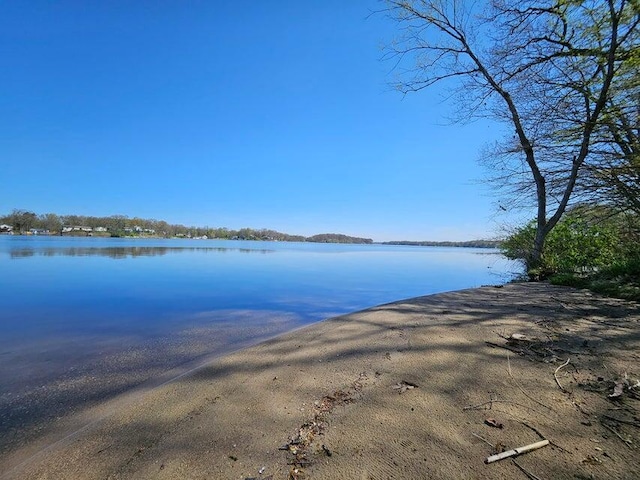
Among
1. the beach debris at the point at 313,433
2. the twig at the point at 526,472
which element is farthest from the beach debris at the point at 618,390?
the beach debris at the point at 313,433

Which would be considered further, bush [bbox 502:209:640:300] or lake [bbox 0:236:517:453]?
bush [bbox 502:209:640:300]

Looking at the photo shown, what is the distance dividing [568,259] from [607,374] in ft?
34.9

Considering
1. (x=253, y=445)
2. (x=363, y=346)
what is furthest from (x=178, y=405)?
(x=363, y=346)

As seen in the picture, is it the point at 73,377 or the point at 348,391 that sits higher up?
the point at 348,391

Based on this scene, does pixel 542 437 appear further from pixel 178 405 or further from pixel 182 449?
pixel 178 405

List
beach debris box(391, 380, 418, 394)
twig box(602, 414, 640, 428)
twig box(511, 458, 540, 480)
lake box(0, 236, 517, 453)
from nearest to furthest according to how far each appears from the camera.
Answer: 1. twig box(511, 458, 540, 480)
2. twig box(602, 414, 640, 428)
3. beach debris box(391, 380, 418, 394)
4. lake box(0, 236, 517, 453)

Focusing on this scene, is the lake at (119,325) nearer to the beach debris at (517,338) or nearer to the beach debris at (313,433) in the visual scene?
the beach debris at (313,433)

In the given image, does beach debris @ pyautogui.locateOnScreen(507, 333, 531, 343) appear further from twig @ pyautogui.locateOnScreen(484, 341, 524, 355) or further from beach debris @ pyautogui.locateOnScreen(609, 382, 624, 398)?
beach debris @ pyautogui.locateOnScreen(609, 382, 624, 398)

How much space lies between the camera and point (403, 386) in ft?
7.73

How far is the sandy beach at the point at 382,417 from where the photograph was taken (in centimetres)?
158

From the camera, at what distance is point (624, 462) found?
148cm

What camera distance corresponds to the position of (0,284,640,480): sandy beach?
1.58m

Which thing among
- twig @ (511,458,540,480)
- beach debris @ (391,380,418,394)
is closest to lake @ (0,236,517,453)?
beach debris @ (391,380,418,394)

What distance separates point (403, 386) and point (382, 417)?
18.1 inches
